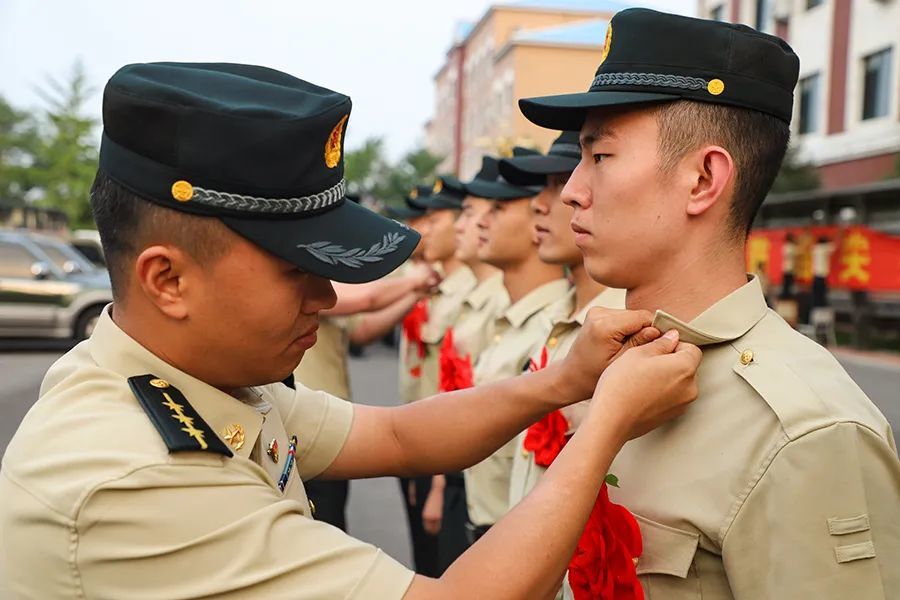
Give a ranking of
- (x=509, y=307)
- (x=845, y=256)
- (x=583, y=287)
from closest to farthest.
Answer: (x=583, y=287) → (x=509, y=307) → (x=845, y=256)

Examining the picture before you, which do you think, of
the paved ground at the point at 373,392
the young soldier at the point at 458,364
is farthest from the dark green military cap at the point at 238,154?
the paved ground at the point at 373,392

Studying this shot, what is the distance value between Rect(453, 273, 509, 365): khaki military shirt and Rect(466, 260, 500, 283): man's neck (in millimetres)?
130

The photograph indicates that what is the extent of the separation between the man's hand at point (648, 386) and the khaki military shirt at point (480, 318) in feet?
9.06

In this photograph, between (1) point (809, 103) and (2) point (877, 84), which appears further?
(1) point (809, 103)

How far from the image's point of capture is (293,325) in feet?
5.04

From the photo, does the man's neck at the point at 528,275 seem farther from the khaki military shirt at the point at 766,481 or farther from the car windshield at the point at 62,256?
the car windshield at the point at 62,256

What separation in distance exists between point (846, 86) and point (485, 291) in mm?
17410

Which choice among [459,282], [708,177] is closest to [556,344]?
[708,177]

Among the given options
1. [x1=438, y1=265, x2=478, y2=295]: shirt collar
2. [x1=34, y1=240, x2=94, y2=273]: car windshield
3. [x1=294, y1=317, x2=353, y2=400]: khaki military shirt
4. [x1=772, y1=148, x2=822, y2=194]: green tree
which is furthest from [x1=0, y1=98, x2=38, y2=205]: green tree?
[x1=294, y1=317, x2=353, y2=400]: khaki military shirt

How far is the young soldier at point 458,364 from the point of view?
13.8 ft

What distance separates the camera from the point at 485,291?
4.80 m

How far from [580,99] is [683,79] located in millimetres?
200

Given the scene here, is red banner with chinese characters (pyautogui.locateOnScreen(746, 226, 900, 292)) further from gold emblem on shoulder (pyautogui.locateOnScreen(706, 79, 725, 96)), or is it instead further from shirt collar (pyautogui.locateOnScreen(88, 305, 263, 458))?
shirt collar (pyautogui.locateOnScreen(88, 305, 263, 458))

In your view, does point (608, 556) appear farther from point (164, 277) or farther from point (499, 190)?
point (499, 190)
